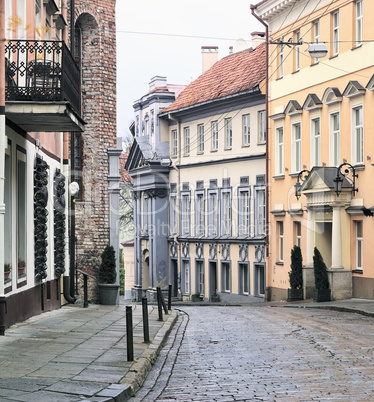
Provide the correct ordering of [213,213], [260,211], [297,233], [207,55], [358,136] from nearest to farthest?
[358,136] → [297,233] → [260,211] → [213,213] → [207,55]

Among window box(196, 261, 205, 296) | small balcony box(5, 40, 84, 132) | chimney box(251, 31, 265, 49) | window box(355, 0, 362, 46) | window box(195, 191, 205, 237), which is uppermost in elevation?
chimney box(251, 31, 265, 49)

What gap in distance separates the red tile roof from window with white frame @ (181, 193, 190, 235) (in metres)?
4.91

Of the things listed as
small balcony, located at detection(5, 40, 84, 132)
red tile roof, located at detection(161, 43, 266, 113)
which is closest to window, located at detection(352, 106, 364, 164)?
red tile roof, located at detection(161, 43, 266, 113)

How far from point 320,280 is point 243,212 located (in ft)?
44.1

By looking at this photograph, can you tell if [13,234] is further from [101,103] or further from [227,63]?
[227,63]

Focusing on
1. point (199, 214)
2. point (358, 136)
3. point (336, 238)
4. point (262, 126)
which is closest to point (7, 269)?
point (336, 238)

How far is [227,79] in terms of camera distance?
48.3 meters

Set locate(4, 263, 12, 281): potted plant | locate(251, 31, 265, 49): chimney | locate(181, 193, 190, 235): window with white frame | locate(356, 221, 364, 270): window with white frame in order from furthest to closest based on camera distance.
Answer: locate(181, 193, 190, 235): window with white frame
locate(251, 31, 265, 49): chimney
locate(356, 221, 364, 270): window with white frame
locate(4, 263, 12, 281): potted plant

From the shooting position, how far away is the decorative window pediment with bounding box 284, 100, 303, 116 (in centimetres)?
3666

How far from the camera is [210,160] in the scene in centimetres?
4866

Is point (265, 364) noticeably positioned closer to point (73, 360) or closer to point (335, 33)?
Result: point (73, 360)

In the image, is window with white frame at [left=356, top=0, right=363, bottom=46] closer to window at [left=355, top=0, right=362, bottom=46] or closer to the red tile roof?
window at [left=355, top=0, right=362, bottom=46]

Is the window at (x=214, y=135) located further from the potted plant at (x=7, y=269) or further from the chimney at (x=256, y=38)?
the potted plant at (x=7, y=269)

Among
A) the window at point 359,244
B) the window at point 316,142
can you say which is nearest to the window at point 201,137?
the window at point 316,142
